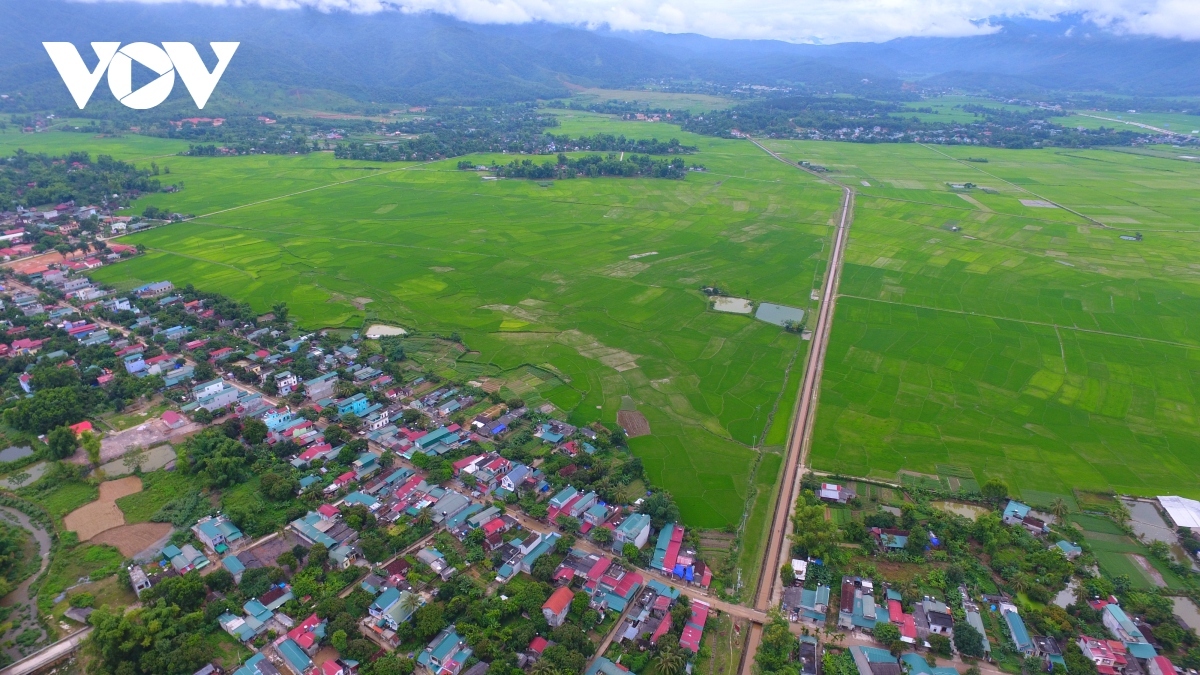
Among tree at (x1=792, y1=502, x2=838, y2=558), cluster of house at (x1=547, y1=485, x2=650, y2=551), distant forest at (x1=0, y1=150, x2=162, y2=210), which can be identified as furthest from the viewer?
distant forest at (x1=0, y1=150, x2=162, y2=210)

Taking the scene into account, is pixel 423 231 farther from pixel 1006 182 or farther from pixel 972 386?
pixel 1006 182

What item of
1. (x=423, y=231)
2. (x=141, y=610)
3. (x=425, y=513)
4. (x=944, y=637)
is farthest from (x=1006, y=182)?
(x=141, y=610)

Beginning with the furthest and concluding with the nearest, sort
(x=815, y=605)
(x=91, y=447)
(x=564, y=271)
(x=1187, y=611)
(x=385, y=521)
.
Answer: (x=564, y=271) → (x=91, y=447) → (x=385, y=521) → (x=1187, y=611) → (x=815, y=605)

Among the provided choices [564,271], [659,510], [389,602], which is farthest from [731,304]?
[389,602]

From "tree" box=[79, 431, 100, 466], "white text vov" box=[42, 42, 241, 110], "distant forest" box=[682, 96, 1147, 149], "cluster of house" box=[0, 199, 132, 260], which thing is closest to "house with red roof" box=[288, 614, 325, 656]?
"tree" box=[79, 431, 100, 466]

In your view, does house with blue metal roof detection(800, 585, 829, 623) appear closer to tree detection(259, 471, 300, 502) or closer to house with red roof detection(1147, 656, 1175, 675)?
house with red roof detection(1147, 656, 1175, 675)

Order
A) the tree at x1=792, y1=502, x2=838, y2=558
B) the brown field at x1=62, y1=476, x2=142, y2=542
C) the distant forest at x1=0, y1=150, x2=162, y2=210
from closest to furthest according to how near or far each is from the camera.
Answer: the tree at x1=792, y1=502, x2=838, y2=558 → the brown field at x1=62, y1=476, x2=142, y2=542 → the distant forest at x1=0, y1=150, x2=162, y2=210

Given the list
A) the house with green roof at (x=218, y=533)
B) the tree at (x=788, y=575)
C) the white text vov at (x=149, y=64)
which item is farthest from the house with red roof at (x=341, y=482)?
the white text vov at (x=149, y=64)

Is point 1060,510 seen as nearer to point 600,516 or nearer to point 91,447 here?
point 600,516
